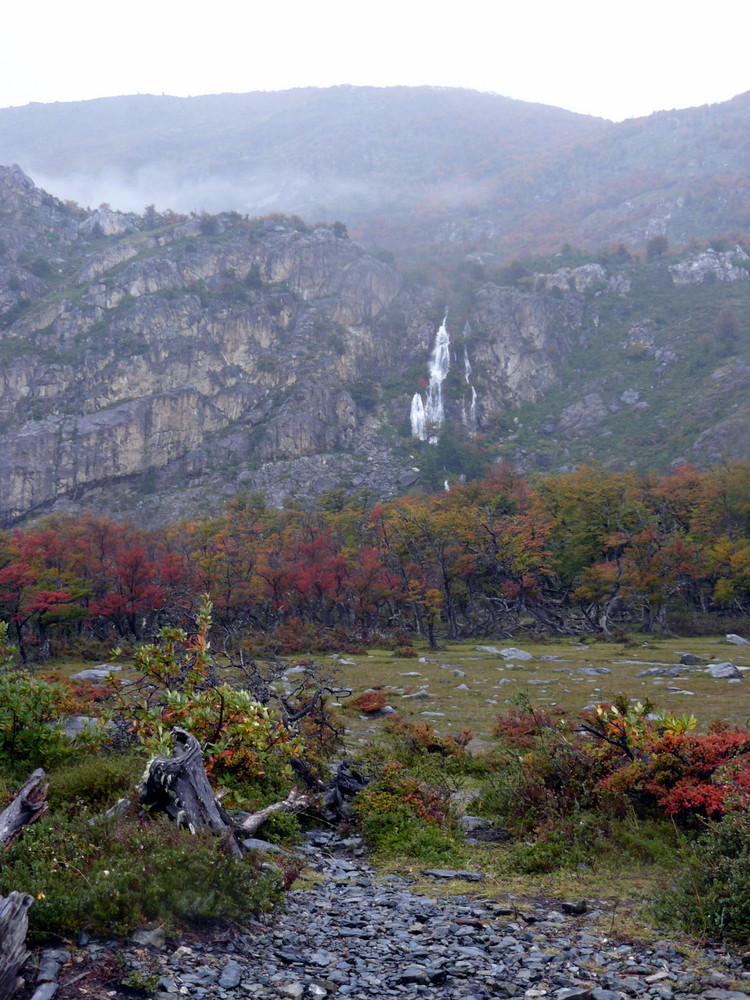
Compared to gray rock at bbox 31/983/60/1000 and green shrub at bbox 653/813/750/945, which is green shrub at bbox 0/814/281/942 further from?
green shrub at bbox 653/813/750/945

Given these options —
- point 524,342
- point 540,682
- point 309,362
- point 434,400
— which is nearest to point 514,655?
point 540,682

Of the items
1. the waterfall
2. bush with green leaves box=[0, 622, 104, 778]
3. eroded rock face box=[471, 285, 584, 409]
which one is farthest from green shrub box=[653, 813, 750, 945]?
eroded rock face box=[471, 285, 584, 409]

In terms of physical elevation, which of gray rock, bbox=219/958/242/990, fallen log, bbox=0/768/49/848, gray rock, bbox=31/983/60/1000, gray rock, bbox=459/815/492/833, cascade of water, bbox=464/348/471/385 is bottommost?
gray rock, bbox=459/815/492/833

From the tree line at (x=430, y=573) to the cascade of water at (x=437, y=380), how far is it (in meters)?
58.1

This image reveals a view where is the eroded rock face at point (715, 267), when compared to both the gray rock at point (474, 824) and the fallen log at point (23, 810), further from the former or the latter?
the fallen log at point (23, 810)

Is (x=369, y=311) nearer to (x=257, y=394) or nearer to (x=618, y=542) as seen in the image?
(x=257, y=394)

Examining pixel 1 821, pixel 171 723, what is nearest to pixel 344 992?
pixel 1 821

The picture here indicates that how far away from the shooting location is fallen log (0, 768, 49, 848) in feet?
18.4

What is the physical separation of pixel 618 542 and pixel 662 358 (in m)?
69.0

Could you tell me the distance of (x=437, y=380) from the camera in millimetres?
118062

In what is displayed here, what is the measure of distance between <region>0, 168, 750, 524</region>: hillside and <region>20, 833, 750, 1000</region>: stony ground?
81596 millimetres

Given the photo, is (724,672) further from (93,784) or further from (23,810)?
(23,810)

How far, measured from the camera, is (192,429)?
10425 centimetres

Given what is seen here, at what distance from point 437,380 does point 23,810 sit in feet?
380
